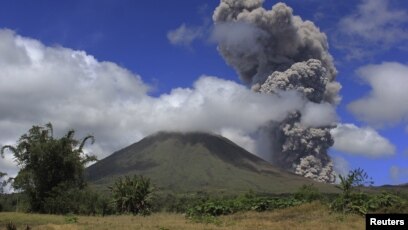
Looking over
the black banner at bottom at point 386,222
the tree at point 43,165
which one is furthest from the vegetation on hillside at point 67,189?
the black banner at bottom at point 386,222

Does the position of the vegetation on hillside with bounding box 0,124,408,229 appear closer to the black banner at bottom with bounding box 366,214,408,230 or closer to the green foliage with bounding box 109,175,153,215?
Answer: the green foliage with bounding box 109,175,153,215

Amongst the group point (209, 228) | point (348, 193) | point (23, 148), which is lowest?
point (209, 228)

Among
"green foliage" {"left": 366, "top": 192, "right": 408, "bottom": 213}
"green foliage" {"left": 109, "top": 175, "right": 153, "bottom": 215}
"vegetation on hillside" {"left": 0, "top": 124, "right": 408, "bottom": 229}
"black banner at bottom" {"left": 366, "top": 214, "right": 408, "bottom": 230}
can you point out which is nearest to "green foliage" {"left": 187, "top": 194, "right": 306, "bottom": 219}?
"vegetation on hillside" {"left": 0, "top": 124, "right": 408, "bottom": 229}

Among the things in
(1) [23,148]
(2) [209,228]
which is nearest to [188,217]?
(2) [209,228]

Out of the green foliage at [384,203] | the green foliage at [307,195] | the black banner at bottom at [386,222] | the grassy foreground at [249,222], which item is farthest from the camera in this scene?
the green foliage at [307,195]

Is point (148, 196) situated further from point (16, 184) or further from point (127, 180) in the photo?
point (16, 184)

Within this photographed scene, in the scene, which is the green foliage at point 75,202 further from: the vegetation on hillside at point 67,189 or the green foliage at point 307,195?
the green foliage at point 307,195

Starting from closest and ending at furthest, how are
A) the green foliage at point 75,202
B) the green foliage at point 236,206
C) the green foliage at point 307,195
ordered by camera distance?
the green foliage at point 236,206
the green foliage at point 307,195
the green foliage at point 75,202
